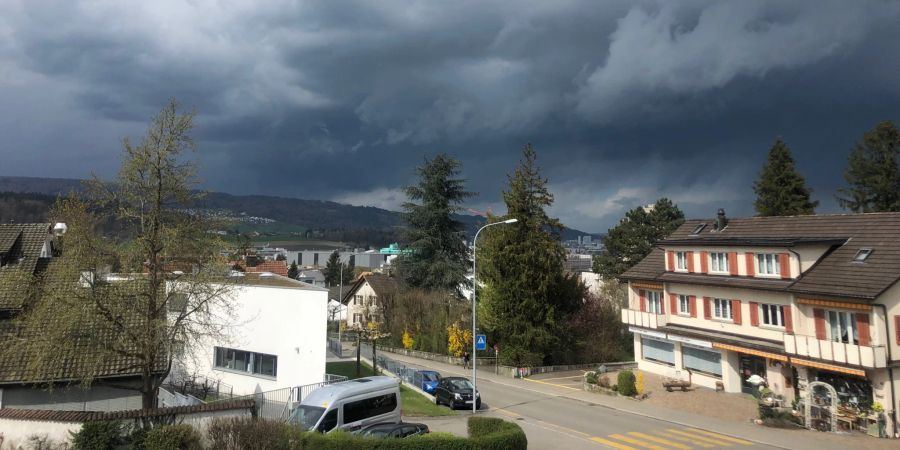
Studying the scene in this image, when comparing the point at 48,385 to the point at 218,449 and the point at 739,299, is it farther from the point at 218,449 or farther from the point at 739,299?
the point at 739,299

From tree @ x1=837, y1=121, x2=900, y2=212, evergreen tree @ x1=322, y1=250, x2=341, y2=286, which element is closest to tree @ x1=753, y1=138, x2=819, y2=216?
tree @ x1=837, y1=121, x2=900, y2=212

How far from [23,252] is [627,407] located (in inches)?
1469

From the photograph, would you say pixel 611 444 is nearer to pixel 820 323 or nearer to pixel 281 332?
pixel 820 323

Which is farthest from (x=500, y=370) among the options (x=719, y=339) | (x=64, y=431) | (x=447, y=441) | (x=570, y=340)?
(x=64, y=431)

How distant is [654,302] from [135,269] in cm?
3541

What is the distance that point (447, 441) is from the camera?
16.3 metres

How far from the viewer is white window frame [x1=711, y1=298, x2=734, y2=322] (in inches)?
1374

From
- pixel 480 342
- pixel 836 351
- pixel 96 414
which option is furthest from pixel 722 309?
pixel 96 414

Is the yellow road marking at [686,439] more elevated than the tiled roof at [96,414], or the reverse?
the tiled roof at [96,414]

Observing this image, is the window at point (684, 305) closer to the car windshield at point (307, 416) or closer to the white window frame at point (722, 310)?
the white window frame at point (722, 310)

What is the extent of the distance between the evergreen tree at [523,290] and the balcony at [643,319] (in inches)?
200

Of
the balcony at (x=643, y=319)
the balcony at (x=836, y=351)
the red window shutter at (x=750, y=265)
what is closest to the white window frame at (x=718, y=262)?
the red window shutter at (x=750, y=265)

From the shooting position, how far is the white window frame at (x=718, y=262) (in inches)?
1398

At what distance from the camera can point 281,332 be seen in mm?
27312
